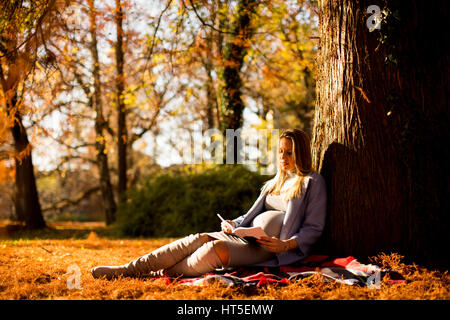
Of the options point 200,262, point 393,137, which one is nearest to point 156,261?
point 200,262

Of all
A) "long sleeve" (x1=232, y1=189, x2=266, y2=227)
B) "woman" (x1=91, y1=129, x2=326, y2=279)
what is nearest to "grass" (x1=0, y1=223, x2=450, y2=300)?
"woman" (x1=91, y1=129, x2=326, y2=279)

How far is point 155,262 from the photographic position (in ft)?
11.7

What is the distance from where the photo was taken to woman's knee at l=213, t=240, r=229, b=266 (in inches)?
135

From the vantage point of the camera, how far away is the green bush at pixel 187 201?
350 inches

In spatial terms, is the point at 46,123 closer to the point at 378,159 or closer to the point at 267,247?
the point at 267,247

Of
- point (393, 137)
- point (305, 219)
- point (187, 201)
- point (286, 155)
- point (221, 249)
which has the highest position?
point (393, 137)

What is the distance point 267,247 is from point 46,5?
4055 mm

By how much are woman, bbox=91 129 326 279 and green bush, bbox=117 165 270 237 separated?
449cm

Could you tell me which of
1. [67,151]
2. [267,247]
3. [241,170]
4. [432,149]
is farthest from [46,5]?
[67,151]

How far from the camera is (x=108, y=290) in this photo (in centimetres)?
314

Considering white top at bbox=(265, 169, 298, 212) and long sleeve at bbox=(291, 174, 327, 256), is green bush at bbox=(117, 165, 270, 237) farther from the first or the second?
long sleeve at bbox=(291, 174, 327, 256)

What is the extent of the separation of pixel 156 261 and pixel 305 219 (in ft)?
4.74

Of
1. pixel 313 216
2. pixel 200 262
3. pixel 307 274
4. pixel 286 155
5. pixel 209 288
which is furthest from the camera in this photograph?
pixel 286 155

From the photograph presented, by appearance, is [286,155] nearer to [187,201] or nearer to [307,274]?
[307,274]
